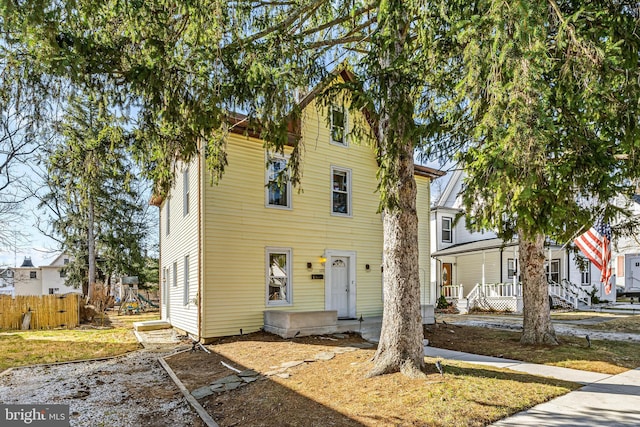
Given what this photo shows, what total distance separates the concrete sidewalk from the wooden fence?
1589 centimetres

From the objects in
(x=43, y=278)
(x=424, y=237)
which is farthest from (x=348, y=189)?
(x=43, y=278)

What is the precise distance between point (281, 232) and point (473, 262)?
15301mm

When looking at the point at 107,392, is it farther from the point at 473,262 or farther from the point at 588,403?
the point at 473,262

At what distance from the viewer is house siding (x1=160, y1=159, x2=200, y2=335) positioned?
1078 cm

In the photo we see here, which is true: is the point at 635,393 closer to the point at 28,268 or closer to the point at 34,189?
the point at 34,189

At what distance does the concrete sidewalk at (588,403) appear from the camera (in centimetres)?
446

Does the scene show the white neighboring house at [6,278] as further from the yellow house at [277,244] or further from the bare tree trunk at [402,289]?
the bare tree trunk at [402,289]

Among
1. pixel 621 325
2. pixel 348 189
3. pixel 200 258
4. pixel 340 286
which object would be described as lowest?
pixel 621 325

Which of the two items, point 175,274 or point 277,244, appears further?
point 175,274

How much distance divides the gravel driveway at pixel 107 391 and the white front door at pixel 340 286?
5.45 m

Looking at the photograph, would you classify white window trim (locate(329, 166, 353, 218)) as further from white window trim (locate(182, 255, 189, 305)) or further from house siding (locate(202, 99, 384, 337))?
white window trim (locate(182, 255, 189, 305))

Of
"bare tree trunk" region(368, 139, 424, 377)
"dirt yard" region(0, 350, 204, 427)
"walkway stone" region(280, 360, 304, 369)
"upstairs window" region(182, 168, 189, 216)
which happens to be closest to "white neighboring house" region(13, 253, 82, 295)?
"upstairs window" region(182, 168, 189, 216)

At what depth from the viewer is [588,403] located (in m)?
5.07

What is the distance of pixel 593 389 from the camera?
5.69 m
